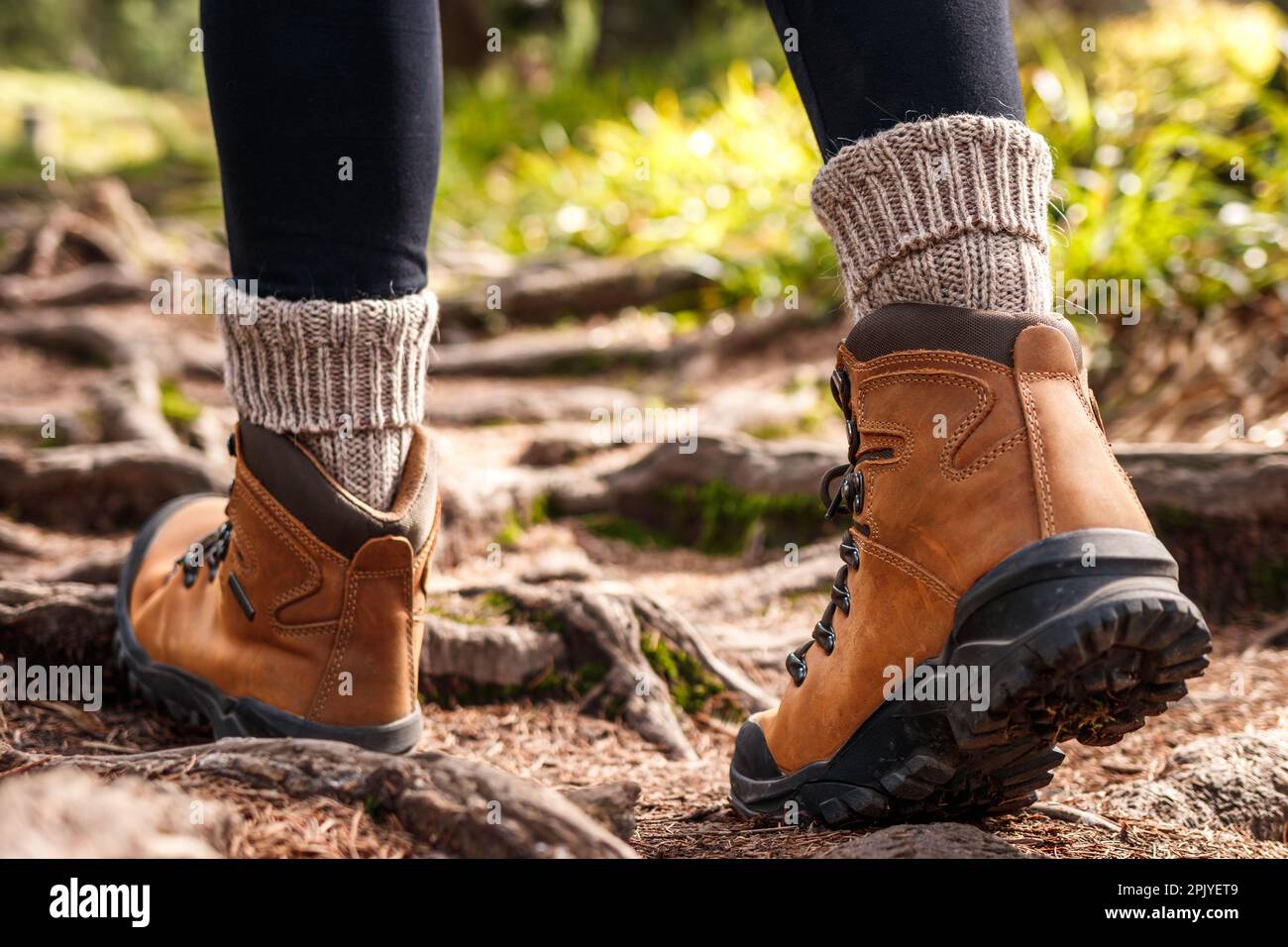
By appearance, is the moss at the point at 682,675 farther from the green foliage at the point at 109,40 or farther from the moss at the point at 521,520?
the green foliage at the point at 109,40

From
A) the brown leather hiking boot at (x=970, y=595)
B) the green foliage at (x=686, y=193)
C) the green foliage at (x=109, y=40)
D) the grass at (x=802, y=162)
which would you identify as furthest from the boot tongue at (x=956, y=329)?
the green foliage at (x=109, y=40)

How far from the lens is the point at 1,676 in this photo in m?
1.91

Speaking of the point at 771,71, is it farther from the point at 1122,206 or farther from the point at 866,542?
the point at 866,542

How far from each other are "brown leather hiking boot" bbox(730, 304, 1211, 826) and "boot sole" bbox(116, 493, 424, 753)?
0.55 m

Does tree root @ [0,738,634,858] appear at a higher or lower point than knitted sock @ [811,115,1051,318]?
lower

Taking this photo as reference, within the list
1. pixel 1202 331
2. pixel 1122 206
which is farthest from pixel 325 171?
pixel 1122 206

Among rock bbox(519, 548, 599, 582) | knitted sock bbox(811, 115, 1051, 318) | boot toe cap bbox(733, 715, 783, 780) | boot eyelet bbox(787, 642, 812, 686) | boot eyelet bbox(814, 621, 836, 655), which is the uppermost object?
knitted sock bbox(811, 115, 1051, 318)

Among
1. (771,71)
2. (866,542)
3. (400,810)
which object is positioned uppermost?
(771,71)

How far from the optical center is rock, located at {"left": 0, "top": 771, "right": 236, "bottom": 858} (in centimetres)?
84

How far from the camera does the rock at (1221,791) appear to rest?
1.58 meters

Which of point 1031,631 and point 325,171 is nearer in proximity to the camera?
point 1031,631

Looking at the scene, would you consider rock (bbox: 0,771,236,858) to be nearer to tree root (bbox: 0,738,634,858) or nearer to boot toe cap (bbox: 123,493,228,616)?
tree root (bbox: 0,738,634,858)

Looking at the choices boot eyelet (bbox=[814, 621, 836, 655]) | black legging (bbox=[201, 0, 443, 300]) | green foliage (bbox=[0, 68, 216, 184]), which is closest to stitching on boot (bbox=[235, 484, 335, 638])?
black legging (bbox=[201, 0, 443, 300])

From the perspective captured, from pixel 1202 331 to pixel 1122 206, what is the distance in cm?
90
